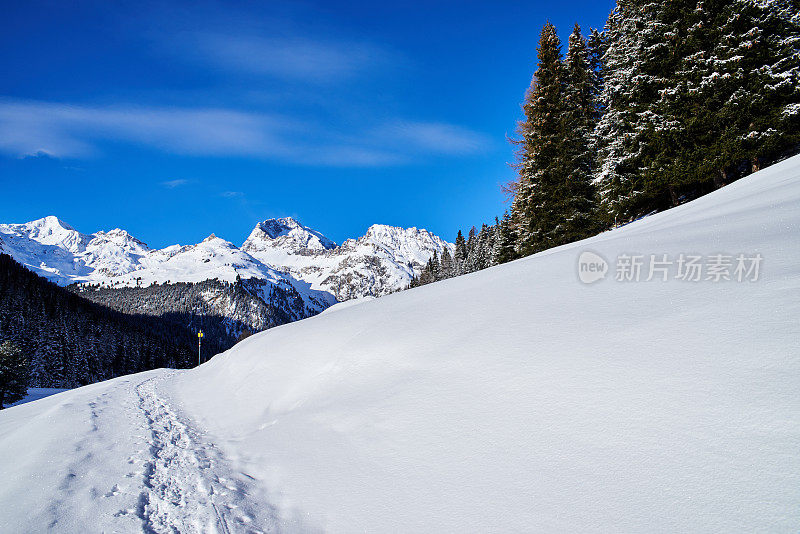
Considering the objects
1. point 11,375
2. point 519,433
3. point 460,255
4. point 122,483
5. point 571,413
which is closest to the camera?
point 571,413

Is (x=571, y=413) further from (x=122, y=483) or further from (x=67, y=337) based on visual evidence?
(x=67, y=337)

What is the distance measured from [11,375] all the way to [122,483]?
52.2 metres

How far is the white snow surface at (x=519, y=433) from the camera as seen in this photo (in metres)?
2.79

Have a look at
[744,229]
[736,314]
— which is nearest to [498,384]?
[736,314]

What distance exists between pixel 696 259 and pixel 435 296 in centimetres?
505

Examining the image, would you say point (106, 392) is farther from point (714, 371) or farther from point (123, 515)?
point (714, 371)

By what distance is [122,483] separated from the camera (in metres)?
4.87

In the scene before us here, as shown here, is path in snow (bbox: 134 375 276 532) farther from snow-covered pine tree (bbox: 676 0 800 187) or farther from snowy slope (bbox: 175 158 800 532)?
snow-covered pine tree (bbox: 676 0 800 187)

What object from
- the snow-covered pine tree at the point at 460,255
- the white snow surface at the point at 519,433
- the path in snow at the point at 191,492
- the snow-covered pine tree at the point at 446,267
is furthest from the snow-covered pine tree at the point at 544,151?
→ the snow-covered pine tree at the point at 446,267

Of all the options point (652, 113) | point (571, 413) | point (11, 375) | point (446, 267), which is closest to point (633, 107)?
point (652, 113)

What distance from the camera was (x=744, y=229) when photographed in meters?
6.21

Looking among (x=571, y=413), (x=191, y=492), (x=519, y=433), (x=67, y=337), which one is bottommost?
(x=191, y=492)

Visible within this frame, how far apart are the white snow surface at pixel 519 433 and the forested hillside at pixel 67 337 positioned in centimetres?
8576

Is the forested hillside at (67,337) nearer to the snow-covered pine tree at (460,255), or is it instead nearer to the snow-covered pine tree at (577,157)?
the snow-covered pine tree at (460,255)
